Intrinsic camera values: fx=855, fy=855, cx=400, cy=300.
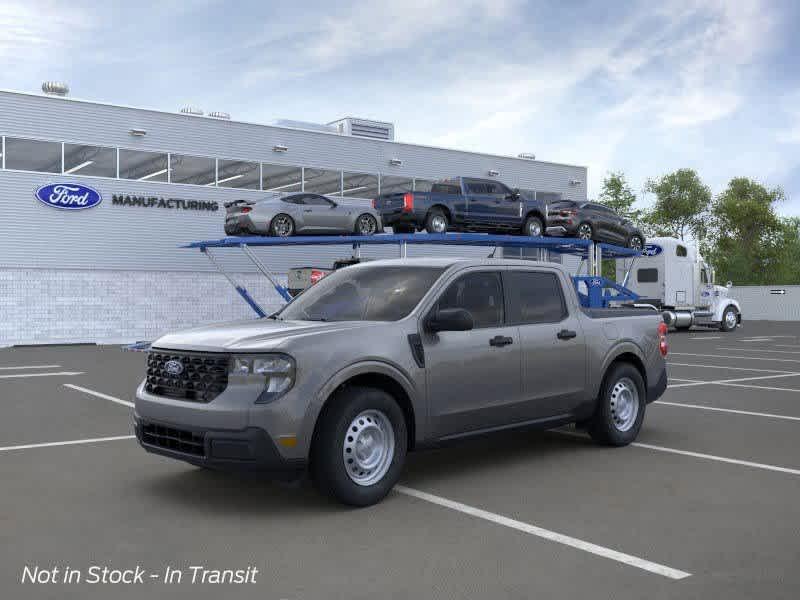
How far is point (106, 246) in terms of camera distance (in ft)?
98.5

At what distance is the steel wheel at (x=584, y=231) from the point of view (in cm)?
2714

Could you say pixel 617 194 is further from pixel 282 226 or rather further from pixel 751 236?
pixel 282 226

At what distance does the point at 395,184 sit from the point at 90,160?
41.7ft

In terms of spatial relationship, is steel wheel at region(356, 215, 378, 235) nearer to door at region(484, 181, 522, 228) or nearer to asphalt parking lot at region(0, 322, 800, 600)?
door at region(484, 181, 522, 228)

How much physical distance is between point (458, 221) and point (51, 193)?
13995mm

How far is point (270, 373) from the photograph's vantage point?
563 cm

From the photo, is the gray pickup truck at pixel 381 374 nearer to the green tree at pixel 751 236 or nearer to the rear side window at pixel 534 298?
the rear side window at pixel 534 298

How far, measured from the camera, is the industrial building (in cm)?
2847

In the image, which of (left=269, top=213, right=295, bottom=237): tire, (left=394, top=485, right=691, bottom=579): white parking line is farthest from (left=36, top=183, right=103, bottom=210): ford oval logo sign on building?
(left=394, top=485, right=691, bottom=579): white parking line

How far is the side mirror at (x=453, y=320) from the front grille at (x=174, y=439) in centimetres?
190

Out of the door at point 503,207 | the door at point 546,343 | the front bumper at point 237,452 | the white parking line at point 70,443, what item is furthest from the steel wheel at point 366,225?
the front bumper at point 237,452

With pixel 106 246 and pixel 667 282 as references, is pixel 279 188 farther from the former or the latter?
pixel 667 282

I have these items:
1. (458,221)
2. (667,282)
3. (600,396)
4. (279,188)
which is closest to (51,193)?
(279,188)

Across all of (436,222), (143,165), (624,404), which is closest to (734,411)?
(624,404)
